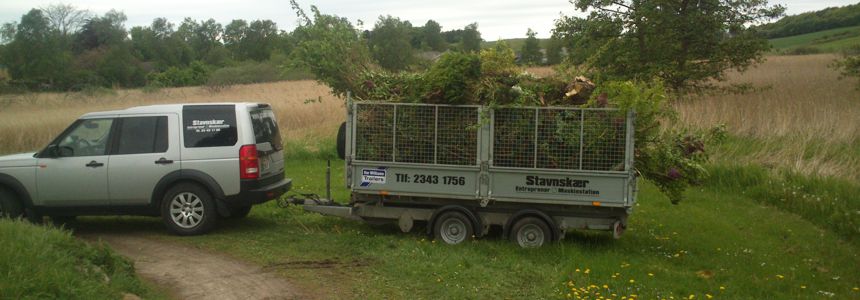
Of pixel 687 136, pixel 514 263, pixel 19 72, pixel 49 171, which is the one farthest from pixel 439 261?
pixel 19 72

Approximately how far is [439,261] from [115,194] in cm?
443

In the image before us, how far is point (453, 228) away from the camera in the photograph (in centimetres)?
906

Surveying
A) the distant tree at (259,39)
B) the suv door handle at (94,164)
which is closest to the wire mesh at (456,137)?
the suv door handle at (94,164)

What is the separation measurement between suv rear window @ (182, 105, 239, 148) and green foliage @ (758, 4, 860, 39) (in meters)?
37.2

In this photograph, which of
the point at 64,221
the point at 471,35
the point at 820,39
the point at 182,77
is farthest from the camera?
the point at 182,77

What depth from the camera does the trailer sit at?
852cm

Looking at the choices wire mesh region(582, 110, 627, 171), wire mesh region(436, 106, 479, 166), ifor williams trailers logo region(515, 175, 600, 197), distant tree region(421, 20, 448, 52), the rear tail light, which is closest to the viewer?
wire mesh region(582, 110, 627, 171)

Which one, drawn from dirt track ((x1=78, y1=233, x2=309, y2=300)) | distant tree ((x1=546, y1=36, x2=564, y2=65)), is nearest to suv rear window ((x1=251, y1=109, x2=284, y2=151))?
dirt track ((x1=78, y1=233, x2=309, y2=300))

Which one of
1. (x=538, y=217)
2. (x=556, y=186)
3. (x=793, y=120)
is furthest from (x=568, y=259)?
(x=793, y=120)

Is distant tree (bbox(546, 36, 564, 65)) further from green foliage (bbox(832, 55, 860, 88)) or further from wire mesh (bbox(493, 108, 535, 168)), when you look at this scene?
wire mesh (bbox(493, 108, 535, 168))

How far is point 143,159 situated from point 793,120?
13446 mm

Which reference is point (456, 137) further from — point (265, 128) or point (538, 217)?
point (265, 128)

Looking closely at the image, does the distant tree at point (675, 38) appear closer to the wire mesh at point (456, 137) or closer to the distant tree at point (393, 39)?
the distant tree at point (393, 39)

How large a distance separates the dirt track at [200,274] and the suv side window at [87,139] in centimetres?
125
